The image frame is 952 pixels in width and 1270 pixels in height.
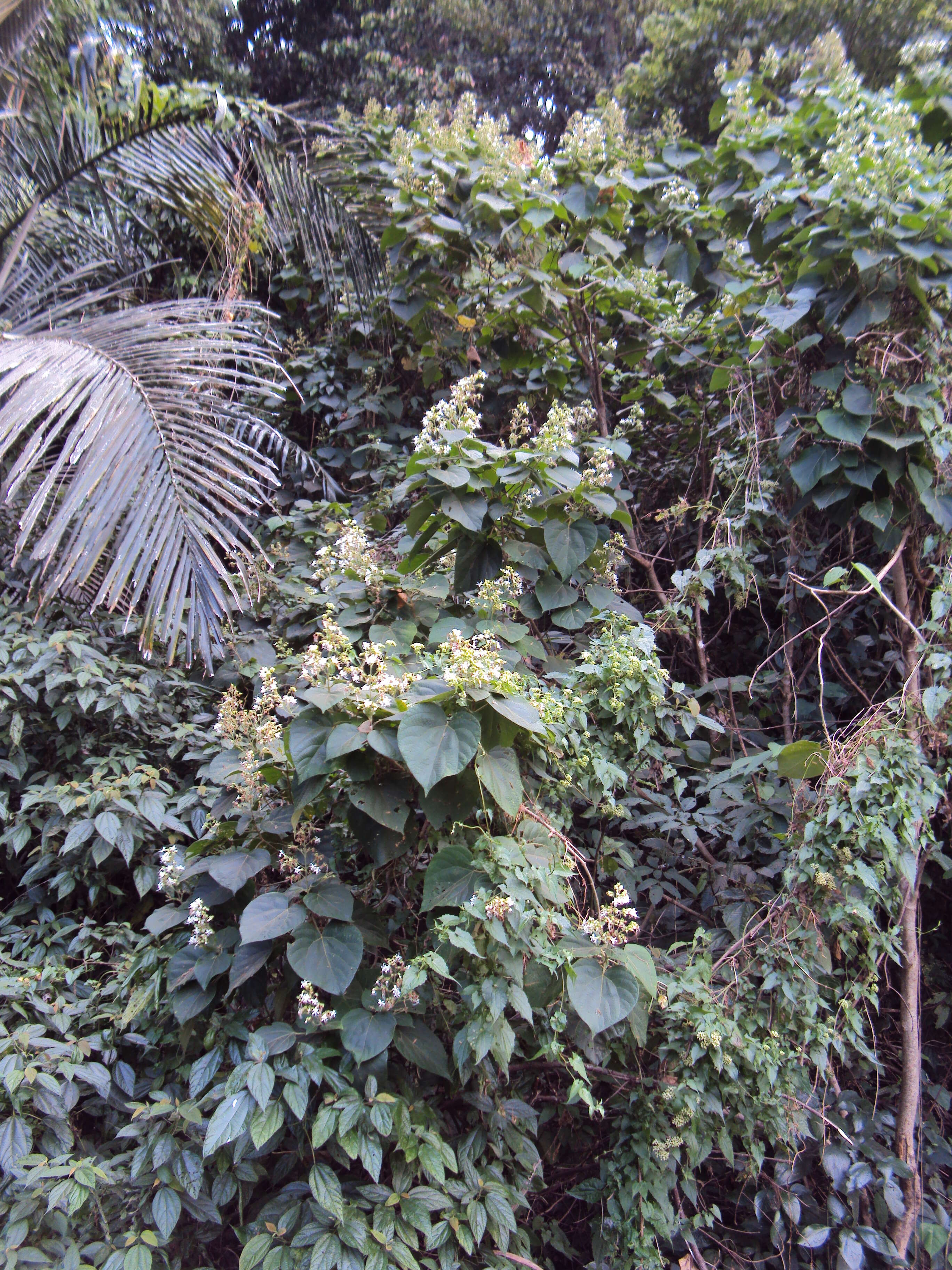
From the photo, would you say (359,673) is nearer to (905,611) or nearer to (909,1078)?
(905,611)

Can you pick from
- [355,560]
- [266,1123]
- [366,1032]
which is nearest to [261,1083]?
[266,1123]

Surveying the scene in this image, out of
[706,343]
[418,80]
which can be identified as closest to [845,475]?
[706,343]

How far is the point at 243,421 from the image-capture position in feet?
9.55

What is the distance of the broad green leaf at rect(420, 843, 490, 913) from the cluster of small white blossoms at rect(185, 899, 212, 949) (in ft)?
1.51

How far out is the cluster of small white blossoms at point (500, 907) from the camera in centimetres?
137

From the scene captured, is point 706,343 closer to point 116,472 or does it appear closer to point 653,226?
point 653,226

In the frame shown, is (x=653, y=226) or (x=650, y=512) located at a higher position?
(x=653, y=226)

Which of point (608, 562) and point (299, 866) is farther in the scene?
point (608, 562)

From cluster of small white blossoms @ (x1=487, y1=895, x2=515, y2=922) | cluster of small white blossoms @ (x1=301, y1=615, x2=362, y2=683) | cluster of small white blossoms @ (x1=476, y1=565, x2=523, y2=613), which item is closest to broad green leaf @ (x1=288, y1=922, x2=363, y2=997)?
cluster of small white blossoms @ (x1=487, y1=895, x2=515, y2=922)

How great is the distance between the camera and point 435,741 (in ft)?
4.69

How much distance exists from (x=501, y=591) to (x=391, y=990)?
3.58 ft

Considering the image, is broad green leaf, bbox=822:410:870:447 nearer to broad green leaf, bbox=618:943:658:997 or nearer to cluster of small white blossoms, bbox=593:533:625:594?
cluster of small white blossoms, bbox=593:533:625:594

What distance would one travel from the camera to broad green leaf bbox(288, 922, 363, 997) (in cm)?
142

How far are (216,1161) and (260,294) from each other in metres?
4.68
